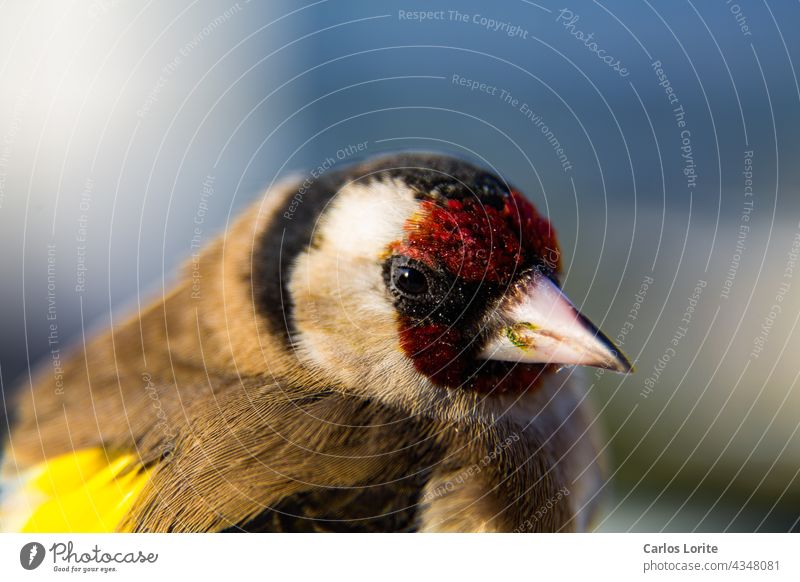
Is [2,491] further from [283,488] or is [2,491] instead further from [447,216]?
[447,216]

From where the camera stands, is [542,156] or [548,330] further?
[542,156]

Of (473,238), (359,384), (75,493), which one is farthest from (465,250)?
(75,493)

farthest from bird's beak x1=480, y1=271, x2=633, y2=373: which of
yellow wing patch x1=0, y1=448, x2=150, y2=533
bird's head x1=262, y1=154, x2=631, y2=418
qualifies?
yellow wing patch x1=0, y1=448, x2=150, y2=533
